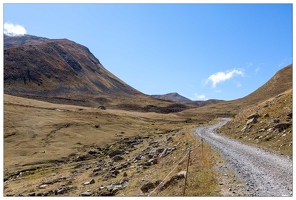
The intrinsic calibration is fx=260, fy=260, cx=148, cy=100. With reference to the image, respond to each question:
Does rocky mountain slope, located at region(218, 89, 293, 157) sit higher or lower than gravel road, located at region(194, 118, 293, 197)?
higher

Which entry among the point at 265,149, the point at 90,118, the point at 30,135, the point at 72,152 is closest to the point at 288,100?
the point at 265,149

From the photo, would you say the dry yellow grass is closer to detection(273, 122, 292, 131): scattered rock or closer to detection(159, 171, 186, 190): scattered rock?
detection(159, 171, 186, 190): scattered rock

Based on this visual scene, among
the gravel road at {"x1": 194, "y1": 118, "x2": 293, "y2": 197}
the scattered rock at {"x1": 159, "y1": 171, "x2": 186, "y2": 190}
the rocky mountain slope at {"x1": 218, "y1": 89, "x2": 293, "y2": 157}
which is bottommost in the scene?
the scattered rock at {"x1": 159, "y1": 171, "x2": 186, "y2": 190}

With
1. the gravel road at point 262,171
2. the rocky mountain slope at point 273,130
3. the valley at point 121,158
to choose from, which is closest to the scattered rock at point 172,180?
the valley at point 121,158

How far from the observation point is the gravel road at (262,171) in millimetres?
17500

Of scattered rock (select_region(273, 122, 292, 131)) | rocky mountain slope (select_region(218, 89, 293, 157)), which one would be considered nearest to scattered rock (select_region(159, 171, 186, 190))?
rocky mountain slope (select_region(218, 89, 293, 157))

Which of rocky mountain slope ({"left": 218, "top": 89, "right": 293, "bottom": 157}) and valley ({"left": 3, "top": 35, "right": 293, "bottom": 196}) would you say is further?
rocky mountain slope ({"left": 218, "top": 89, "right": 293, "bottom": 157})

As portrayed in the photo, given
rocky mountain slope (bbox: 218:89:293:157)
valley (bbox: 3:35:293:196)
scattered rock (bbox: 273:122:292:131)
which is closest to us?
valley (bbox: 3:35:293:196)

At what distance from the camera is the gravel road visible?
17500 mm

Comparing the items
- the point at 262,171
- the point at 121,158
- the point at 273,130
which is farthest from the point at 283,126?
the point at 121,158

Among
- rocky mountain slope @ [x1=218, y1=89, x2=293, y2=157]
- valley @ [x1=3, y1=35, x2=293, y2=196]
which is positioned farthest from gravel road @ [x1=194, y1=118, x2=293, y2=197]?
rocky mountain slope @ [x1=218, y1=89, x2=293, y2=157]

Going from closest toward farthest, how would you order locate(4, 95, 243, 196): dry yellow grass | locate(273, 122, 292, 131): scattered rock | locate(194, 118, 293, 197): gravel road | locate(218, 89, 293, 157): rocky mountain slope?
locate(194, 118, 293, 197): gravel road < locate(4, 95, 243, 196): dry yellow grass < locate(218, 89, 293, 157): rocky mountain slope < locate(273, 122, 292, 131): scattered rock

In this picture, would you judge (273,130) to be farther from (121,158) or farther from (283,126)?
(121,158)

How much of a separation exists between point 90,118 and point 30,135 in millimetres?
34689
